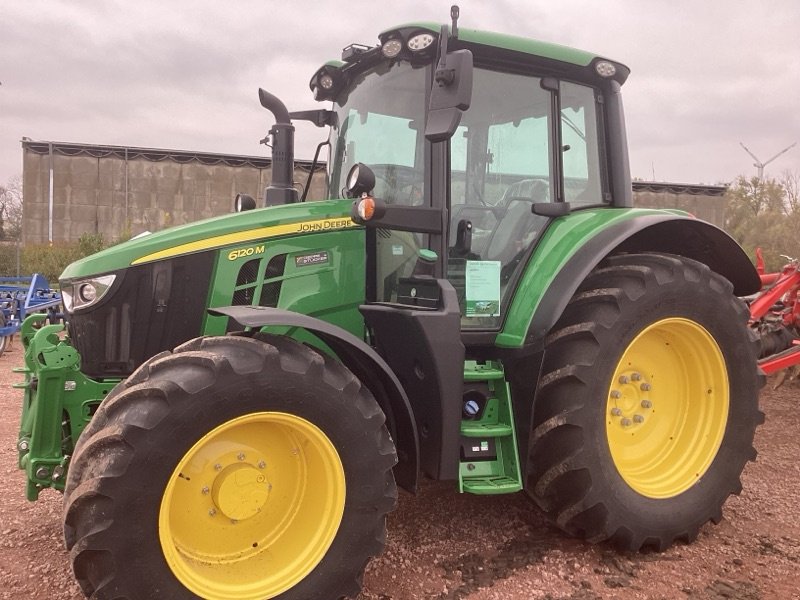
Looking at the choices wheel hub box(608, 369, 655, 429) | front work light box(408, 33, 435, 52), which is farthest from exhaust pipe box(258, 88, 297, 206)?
wheel hub box(608, 369, 655, 429)

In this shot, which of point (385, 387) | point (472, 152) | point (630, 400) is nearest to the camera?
point (385, 387)

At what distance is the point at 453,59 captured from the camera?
2.73 meters

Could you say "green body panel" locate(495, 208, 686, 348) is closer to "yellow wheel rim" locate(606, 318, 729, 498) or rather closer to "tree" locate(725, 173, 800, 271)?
"yellow wheel rim" locate(606, 318, 729, 498)

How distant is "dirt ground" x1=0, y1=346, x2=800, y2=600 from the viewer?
9.46ft

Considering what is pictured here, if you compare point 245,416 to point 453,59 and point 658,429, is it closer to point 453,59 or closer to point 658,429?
point 453,59

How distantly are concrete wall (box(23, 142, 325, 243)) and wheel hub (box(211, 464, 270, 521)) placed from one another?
20.5 meters

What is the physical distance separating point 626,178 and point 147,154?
21338 millimetres

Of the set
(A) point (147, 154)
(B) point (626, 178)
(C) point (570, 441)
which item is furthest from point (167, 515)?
(A) point (147, 154)

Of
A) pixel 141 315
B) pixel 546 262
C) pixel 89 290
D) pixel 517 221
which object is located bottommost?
pixel 141 315

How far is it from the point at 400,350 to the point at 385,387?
7.7 inches

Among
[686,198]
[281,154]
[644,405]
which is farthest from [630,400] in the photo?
[686,198]

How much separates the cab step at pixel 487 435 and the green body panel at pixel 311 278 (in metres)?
0.60

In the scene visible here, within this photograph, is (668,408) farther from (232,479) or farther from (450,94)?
(232,479)

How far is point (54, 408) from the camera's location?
2805 mm
